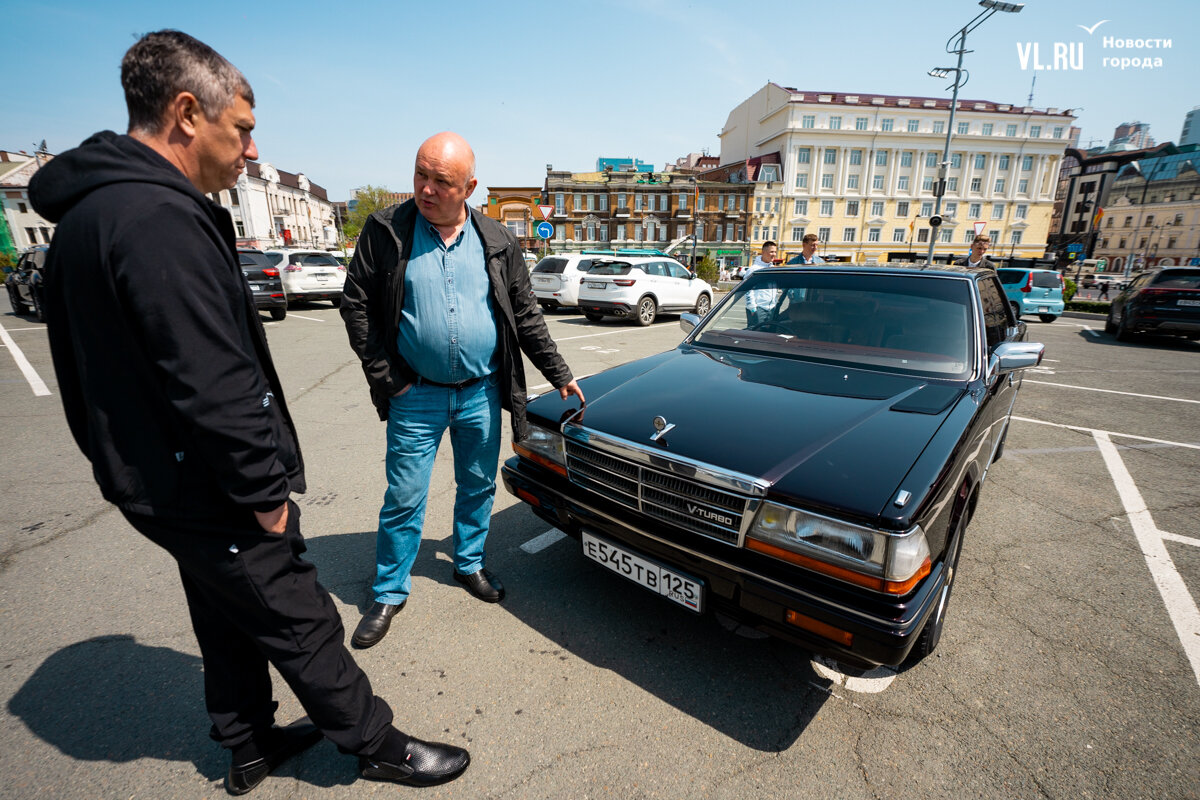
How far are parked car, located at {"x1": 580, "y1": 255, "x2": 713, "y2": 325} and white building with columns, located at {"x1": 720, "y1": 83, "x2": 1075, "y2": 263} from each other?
5632 cm

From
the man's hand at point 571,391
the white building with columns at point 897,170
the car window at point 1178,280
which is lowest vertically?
the car window at point 1178,280

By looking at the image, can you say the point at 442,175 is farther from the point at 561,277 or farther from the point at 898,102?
the point at 898,102

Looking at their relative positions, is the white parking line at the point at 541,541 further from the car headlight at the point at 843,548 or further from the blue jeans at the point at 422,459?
the car headlight at the point at 843,548

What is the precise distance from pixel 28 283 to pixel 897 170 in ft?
262

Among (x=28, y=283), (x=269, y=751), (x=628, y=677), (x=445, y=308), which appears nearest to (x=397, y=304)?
(x=445, y=308)

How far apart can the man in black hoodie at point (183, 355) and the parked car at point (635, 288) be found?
11.4 metres

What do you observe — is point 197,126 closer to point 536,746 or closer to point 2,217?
point 536,746

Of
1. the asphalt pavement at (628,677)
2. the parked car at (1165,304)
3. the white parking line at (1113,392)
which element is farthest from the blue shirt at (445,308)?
the parked car at (1165,304)

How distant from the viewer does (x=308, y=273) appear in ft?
46.2

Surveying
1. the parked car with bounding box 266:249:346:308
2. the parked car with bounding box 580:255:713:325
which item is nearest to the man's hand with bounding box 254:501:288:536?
the parked car with bounding box 580:255:713:325

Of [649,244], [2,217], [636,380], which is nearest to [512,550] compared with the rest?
[636,380]

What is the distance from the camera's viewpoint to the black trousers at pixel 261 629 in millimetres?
1311

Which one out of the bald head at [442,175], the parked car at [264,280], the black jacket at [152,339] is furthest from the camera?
the parked car at [264,280]

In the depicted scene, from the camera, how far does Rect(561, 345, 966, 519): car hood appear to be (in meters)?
1.78
